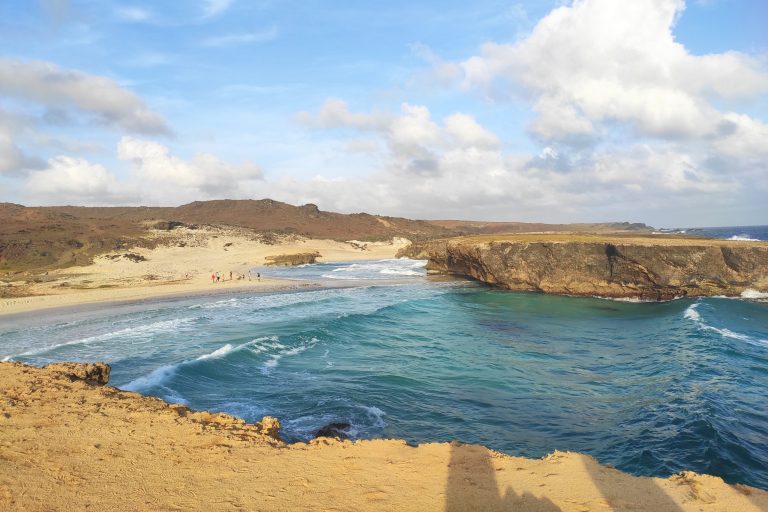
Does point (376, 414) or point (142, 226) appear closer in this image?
point (376, 414)

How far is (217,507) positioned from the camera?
5.00m

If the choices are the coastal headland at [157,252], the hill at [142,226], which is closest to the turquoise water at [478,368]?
the coastal headland at [157,252]

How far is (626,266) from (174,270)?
40641 mm

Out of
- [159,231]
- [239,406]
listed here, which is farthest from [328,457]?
[159,231]

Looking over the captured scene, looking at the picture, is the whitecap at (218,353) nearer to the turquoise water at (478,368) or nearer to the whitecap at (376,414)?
the turquoise water at (478,368)

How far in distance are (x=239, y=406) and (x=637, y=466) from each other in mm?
8549

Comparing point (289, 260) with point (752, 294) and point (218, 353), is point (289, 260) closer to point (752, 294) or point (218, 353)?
point (218, 353)

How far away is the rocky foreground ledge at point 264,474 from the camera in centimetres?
518

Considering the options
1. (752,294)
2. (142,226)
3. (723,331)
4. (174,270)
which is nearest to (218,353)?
(723,331)

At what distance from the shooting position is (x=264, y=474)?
19.4ft

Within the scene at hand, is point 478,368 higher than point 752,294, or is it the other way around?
point 752,294

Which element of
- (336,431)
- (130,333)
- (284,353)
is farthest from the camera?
(130,333)

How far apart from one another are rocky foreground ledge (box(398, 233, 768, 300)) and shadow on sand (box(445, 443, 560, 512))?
76.0ft

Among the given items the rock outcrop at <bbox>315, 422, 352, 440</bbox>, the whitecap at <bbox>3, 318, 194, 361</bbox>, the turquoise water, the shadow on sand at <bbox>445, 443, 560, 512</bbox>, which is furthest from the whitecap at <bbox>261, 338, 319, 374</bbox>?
the shadow on sand at <bbox>445, 443, 560, 512</bbox>
